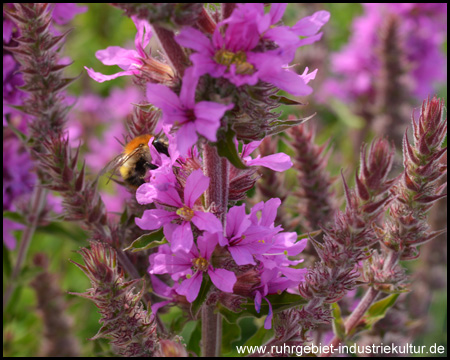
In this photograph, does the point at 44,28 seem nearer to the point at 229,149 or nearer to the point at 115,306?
the point at 229,149

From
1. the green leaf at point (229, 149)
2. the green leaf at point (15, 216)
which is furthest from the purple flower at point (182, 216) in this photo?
the green leaf at point (15, 216)

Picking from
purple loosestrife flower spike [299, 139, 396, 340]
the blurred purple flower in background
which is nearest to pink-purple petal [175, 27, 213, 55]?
purple loosestrife flower spike [299, 139, 396, 340]

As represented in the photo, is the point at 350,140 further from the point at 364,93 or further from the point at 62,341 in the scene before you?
the point at 62,341

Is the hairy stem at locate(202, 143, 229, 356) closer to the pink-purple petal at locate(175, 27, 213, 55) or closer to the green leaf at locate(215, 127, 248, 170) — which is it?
the green leaf at locate(215, 127, 248, 170)

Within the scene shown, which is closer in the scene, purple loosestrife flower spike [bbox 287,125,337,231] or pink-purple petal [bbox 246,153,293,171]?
pink-purple petal [bbox 246,153,293,171]

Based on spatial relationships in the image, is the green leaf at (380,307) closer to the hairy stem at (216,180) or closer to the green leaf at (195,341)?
the green leaf at (195,341)
